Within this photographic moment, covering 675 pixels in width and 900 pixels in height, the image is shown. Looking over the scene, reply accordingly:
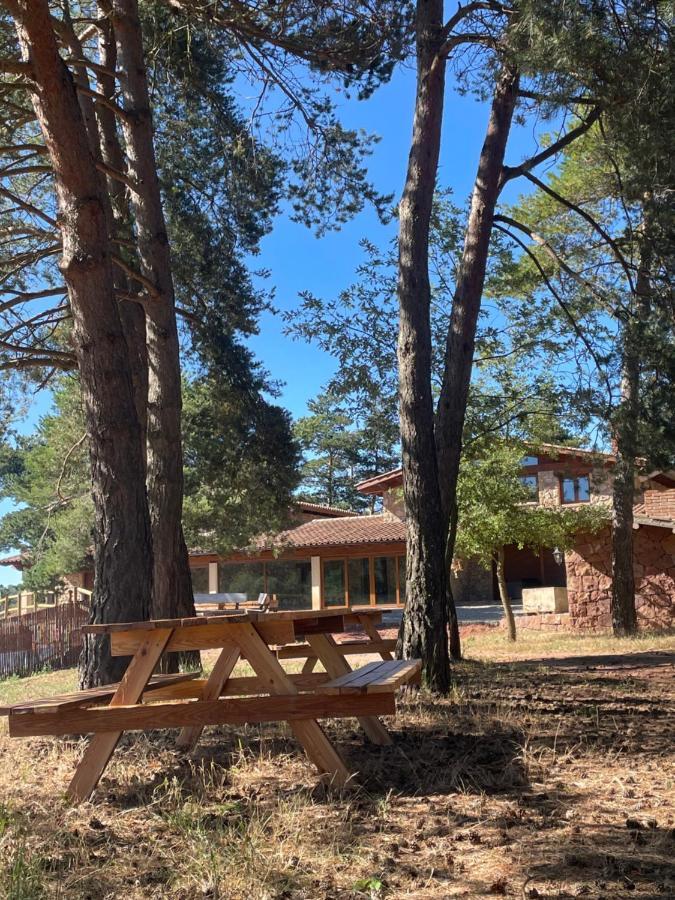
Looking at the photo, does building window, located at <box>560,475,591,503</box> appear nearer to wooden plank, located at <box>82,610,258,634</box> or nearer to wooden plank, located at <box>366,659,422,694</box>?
wooden plank, located at <box>366,659,422,694</box>

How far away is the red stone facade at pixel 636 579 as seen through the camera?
63.6 feet

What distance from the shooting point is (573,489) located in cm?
2708

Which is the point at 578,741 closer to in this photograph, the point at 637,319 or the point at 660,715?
the point at 660,715

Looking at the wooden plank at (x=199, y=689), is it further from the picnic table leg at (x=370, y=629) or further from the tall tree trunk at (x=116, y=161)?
the tall tree trunk at (x=116, y=161)

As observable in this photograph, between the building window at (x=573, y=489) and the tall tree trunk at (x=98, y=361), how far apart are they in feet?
74.0

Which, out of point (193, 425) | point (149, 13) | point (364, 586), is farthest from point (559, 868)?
point (364, 586)

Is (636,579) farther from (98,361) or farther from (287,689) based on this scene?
(287,689)

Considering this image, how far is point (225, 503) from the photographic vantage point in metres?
16.9

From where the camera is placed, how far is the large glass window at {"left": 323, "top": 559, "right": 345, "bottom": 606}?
98.9 feet

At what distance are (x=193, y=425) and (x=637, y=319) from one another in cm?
787

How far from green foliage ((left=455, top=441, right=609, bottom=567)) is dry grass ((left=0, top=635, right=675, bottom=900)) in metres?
12.0

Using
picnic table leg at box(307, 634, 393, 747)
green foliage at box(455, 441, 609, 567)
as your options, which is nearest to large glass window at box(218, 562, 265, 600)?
green foliage at box(455, 441, 609, 567)

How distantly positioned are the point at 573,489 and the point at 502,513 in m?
10.0

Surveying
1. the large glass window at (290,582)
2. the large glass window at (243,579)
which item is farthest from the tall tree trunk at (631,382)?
the large glass window at (243,579)
